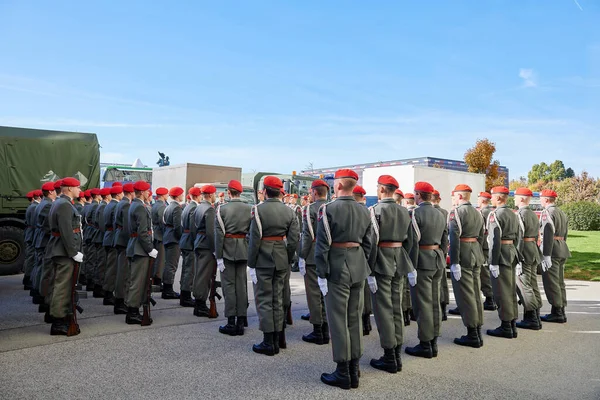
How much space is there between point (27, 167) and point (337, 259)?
1063 cm

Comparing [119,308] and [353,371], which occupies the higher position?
[353,371]

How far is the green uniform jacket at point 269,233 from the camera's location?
5.47 m

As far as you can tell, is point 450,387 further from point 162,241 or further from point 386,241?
point 162,241

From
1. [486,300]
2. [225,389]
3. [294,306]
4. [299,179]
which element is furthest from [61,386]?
[299,179]

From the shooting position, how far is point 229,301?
6066mm

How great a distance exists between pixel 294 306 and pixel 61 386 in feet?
14.9

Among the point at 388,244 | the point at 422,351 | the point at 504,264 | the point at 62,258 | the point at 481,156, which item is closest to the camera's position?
the point at 388,244

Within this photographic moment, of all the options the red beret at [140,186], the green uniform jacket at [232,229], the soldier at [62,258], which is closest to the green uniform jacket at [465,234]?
the green uniform jacket at [232,229]

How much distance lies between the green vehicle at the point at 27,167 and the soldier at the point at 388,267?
962 cm

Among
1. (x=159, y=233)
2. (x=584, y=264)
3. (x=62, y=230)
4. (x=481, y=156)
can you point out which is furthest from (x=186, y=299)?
(x=481, y=156)

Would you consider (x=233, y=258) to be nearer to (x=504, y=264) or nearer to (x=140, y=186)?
(x=140, y=186)

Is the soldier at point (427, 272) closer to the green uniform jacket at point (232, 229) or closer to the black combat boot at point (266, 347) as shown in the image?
the black combat boot at point (266, 347)

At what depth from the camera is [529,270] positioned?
22.8 feet

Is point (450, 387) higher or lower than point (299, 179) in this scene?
lower
